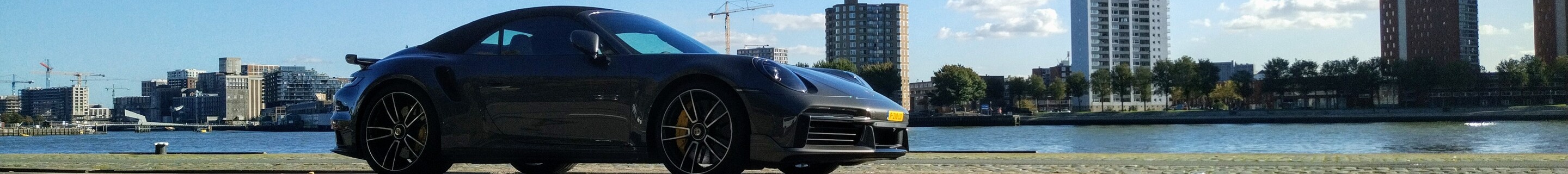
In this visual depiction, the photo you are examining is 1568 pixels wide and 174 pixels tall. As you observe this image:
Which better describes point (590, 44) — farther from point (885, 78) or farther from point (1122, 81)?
point (885, 78)

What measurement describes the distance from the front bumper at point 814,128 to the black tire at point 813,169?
35.1 inches

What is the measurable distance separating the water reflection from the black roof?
4205 cm

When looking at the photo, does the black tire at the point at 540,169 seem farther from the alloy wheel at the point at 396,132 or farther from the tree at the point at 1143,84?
the tree at the point at 1143,84

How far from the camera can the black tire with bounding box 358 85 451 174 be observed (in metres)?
7.58

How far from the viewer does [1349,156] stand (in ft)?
47.9

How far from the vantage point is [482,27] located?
301 inches

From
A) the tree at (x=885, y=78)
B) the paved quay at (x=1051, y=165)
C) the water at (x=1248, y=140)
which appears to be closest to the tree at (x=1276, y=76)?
the water at (x=1248, y=140)

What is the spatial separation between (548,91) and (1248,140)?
91.6 metres

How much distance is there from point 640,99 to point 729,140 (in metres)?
0.44

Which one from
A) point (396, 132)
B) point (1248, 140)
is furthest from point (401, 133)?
point (1248, 140)

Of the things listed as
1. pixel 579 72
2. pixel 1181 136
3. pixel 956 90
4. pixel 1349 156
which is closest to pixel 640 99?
pixel 579 72

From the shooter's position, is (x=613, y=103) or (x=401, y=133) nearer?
(x=613, y=103)

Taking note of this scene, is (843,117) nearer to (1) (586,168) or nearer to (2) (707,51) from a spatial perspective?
(2) (707,51)

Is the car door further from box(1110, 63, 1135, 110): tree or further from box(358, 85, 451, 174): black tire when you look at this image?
box(1110, 63, 1135, 110): tree
